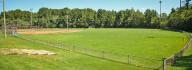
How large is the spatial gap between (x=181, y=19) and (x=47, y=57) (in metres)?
96.7

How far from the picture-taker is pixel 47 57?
32.5 m

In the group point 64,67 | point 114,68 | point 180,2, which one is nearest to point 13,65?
point 64,67

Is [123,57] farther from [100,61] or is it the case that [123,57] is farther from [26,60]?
[26,60]

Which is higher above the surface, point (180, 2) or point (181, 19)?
point (180, 2)

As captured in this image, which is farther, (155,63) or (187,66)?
(155,63)

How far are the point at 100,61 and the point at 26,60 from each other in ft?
25.9

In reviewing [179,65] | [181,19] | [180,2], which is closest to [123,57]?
[179,65]

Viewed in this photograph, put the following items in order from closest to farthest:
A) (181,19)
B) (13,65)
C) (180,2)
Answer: (13,65) → (181,19) → (180,2)

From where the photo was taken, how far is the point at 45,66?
89.0ft

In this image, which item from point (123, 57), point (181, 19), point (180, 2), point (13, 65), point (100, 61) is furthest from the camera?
point (180, 2)

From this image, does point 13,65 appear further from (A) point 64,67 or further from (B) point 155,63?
(B) point 155,63

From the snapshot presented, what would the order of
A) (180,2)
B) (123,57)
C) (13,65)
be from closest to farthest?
(13,65)
(123,57)
(180,2)

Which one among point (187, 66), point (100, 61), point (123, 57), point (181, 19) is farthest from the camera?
point (181, 19)

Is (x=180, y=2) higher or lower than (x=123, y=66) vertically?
higher
